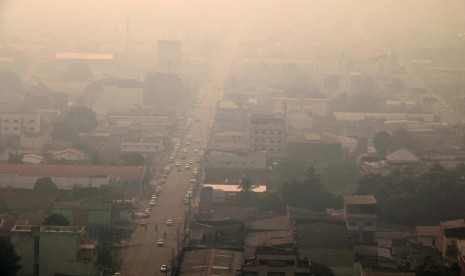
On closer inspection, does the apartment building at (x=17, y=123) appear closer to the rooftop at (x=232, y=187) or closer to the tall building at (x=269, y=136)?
the tall building at (x=269, y=136)

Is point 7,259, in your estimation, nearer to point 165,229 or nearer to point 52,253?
point 52,253

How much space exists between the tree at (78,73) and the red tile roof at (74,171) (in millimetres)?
7218

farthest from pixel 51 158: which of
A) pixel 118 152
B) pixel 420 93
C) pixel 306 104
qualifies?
pixel 420 93

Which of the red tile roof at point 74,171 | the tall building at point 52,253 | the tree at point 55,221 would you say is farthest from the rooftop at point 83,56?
the tall building at point 52,253

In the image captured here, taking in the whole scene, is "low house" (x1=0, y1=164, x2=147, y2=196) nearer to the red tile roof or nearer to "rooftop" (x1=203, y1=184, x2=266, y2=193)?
the red tile roof

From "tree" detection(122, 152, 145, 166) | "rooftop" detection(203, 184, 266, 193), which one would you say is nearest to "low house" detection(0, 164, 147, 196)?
"tree" detection(122, 152, 145, 166)

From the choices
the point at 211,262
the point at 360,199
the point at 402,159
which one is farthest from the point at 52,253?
the point at 402,159

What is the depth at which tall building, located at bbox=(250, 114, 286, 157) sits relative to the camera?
35.0 feet

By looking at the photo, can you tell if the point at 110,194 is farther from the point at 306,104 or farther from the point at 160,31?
the point at 160,31

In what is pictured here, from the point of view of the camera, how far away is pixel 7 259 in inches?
240

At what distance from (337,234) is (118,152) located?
391 cm

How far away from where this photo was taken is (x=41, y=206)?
8117mm

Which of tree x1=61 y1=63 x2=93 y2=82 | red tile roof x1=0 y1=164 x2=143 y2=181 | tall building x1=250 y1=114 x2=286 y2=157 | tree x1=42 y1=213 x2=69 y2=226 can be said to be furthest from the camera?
tree x1=61 y1=63 x2=93 y2=82

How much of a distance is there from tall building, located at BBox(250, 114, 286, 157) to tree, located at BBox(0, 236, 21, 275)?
4.64 metres
